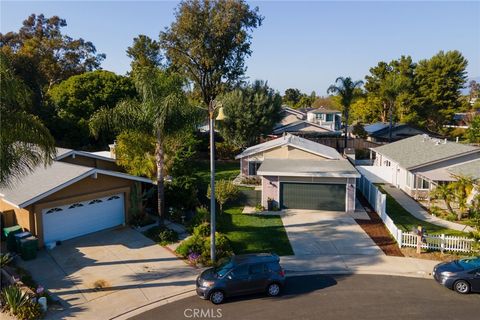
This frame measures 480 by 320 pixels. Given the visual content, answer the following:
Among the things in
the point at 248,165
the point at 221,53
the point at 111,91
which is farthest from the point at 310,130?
the point at 111,91

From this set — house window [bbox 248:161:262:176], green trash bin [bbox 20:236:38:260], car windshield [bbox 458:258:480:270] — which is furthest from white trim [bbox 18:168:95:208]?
car windshield [bbox 458:258:480:270]

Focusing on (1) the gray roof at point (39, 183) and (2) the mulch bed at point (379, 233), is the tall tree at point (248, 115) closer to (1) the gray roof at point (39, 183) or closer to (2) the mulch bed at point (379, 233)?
(2) the mulch bed at point (379, 233)

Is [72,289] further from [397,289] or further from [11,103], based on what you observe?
[397,289]

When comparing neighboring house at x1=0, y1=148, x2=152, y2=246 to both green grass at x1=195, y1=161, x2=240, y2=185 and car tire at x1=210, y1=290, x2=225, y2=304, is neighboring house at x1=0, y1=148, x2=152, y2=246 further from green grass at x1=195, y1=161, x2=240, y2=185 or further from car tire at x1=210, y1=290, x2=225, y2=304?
green grass at x1=195, y1=161, x2=240, y2=185

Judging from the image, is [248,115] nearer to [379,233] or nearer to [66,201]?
[379,233]

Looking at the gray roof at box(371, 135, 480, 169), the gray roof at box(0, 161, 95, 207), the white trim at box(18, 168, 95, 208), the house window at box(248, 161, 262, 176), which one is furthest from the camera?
the house window at box(248, 161, 262, 176)

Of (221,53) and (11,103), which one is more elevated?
(221,53)

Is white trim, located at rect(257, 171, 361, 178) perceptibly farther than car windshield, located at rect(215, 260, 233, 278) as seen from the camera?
Yes
